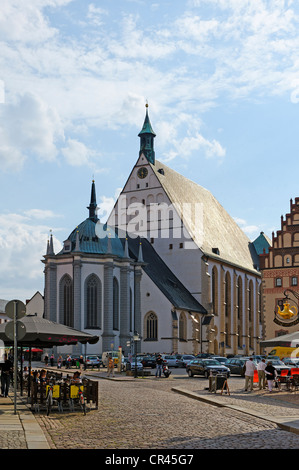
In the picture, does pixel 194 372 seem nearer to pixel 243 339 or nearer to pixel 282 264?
pixel 282 264

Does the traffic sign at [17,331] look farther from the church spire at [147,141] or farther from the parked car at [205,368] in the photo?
the church spire at [147,141]

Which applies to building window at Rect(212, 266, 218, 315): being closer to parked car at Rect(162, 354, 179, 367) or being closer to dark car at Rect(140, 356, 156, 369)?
parked car at Rect(162, 354, 179, 367)

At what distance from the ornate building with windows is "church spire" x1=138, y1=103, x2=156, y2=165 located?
2536 cm

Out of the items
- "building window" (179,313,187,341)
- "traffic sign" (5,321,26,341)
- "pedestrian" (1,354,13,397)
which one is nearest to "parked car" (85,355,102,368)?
"building window" (179,313,187,341)

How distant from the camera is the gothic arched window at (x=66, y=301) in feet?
227

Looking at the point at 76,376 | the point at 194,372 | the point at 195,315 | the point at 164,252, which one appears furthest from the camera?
the point at 164,252

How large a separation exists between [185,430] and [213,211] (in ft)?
279

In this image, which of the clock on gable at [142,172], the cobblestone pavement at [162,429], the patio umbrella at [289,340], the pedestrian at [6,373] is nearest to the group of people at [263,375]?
the patio umbrella at [289,340]

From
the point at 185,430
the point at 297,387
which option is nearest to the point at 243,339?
the point at 297,387

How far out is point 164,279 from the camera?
80.2 metres

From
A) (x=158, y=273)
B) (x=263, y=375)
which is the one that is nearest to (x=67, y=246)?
(x=158, y=273)

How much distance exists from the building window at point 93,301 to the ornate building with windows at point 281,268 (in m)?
16.9

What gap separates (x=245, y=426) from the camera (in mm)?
16281

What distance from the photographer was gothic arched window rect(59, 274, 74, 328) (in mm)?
69188
